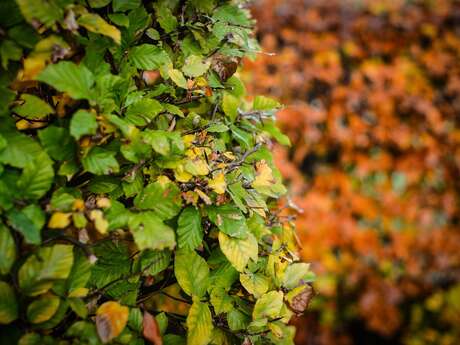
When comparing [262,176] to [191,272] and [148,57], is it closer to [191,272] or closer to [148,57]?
[191,272]

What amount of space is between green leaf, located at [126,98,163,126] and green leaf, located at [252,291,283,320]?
0.54m

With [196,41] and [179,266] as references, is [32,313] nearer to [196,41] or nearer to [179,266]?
[179,266]

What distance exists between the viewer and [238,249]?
1138 millimetres

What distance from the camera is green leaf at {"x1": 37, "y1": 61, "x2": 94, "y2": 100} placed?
935 millimetres

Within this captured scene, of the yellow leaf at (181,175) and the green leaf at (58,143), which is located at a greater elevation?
the green leaf at (58,143)

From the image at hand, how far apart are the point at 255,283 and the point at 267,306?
0.07 m

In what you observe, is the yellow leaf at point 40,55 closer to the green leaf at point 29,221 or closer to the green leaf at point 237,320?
the green leaf at point 29,221

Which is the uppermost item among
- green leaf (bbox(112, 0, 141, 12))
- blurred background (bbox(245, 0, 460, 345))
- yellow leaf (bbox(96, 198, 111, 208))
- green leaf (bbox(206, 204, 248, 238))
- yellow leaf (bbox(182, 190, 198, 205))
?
green leaf (bbox(112, 0, 141, 12))

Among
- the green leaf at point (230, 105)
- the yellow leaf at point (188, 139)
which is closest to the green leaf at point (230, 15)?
the green leaf at point (230, 105)

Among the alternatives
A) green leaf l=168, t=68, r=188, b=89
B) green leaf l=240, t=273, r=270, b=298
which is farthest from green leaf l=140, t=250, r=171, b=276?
green leaf l=168, t=68, r=188, b=89

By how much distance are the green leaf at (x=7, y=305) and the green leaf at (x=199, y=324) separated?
388mm

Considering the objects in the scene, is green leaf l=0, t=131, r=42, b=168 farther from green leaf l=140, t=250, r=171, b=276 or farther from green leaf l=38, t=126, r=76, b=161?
green leaf l=140, t=250, r=171, b=276

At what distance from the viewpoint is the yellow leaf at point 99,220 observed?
0.94 m

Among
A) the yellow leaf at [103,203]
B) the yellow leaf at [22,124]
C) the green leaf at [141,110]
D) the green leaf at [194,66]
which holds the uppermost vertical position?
the green leaf at [194,66]
